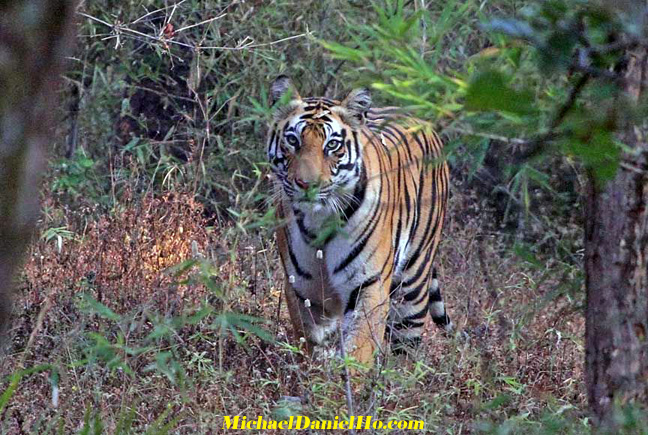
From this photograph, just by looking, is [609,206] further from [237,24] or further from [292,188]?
[237,24]

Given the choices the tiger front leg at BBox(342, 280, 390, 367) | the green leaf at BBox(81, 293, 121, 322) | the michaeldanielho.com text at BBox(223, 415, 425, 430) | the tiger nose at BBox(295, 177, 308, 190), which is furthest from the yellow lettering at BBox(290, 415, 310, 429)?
the tiger nose at BBox(295, 177, 308, 190)

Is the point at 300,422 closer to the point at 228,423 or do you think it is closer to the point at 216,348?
the point at 228,423

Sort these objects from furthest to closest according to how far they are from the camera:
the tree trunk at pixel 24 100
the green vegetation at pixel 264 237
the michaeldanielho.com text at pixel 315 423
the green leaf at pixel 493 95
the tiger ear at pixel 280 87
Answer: the tiger ear at pixel 280 87 < the michaeldanielho.com text at pixel 315 423 < the green vegetation at pixel 264 237 < the green leaf at pixel 493 95 < the tree trunk at pixel 24 100

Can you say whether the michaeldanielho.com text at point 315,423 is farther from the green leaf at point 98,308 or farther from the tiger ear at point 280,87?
the tiger ear at point 280,87

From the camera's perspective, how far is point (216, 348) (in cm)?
494

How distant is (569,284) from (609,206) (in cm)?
45

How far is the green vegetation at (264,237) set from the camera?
7.57 feet

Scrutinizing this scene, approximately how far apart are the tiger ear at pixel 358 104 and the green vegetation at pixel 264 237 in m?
0.22

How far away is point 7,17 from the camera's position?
53.2 inches

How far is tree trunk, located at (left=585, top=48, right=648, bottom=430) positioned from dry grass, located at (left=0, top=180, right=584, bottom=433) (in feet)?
0.52

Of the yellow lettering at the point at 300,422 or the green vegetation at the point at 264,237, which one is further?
the yellow lettering at the point at 300,422

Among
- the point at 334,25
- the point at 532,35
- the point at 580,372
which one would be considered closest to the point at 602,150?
the point at 532,35

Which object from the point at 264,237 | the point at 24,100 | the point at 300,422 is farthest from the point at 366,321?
the point at 24,100

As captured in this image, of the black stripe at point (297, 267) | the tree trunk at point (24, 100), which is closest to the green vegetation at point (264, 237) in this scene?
the black stripe at point (297, 267)
